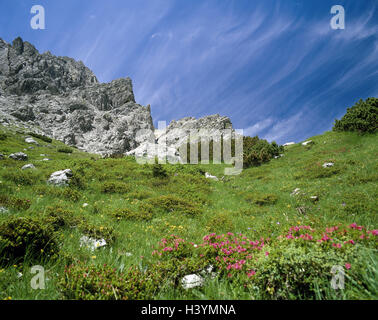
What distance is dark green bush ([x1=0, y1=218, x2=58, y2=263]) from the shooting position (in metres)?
3.45

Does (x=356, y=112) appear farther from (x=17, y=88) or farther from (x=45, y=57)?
(x=45, y=57)

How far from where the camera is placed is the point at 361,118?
1969cm

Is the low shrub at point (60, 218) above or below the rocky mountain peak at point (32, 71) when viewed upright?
below

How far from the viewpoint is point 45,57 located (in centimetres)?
10819

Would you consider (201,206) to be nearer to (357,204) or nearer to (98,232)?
(98,232)

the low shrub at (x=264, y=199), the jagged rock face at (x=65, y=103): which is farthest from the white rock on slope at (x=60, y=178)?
the jagged rock face at (x=65, y=103)

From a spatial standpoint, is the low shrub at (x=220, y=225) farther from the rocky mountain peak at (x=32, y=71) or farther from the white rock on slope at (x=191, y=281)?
the rocky mountain peak at (x=32, y=71)

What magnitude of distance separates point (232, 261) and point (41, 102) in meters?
108

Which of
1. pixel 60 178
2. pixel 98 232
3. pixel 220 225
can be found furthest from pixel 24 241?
pixel 60 178

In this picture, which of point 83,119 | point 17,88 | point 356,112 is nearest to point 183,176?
point 356,112

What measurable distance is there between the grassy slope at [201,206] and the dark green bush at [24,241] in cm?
33

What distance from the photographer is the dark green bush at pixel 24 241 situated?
3.45 meters

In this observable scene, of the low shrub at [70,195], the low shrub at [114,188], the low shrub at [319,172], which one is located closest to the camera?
the low shrub at [70,195]
